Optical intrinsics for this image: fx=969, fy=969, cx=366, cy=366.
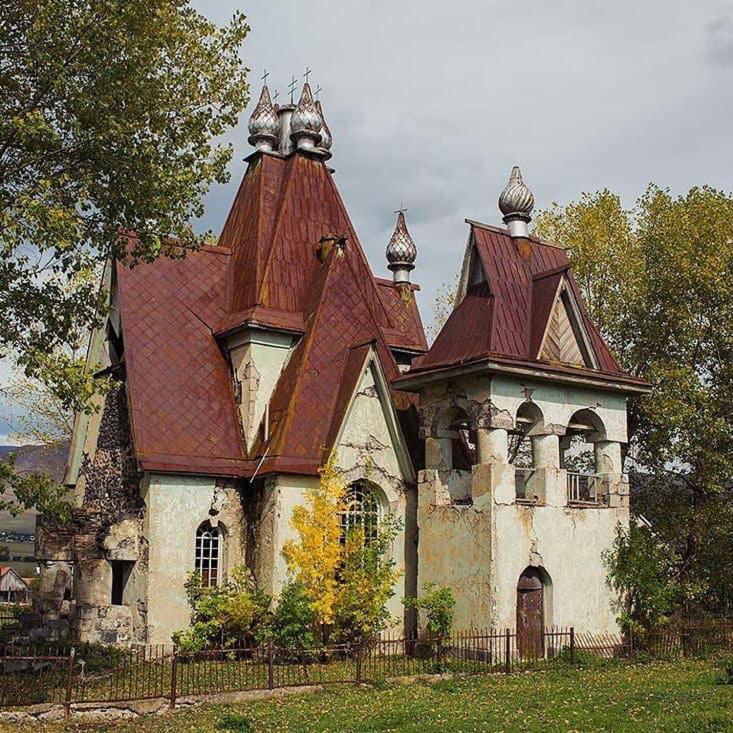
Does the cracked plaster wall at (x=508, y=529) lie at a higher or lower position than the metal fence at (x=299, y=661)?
higher

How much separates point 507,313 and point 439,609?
6621mm

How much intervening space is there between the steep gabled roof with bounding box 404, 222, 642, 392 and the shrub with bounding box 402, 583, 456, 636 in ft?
15.7

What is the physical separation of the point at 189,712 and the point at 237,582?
6578 millimetres

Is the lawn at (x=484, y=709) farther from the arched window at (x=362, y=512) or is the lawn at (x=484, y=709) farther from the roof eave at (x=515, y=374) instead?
the roof eave at (x=515, y=374)

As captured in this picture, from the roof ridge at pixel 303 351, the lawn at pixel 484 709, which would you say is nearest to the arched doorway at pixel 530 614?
the lawn at pixel 484 709

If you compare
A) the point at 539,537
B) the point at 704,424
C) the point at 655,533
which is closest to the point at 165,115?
the point at 539,537

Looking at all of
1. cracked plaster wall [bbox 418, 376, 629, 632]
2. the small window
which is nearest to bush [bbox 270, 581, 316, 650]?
cracked plaster wall [bbox 418, 376, 629, 632]

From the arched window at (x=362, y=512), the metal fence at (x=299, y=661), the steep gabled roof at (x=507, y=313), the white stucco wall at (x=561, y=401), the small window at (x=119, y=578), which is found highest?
the steep gabled roof at (x=507, y=313)

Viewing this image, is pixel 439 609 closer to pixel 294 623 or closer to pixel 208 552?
pixel 294 623

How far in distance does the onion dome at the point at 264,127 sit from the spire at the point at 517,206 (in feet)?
24.0

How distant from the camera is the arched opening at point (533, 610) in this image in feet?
64.6

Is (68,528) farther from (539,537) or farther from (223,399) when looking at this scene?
(539,537)

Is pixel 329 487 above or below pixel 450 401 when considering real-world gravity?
below

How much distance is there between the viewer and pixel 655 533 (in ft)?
91.1
